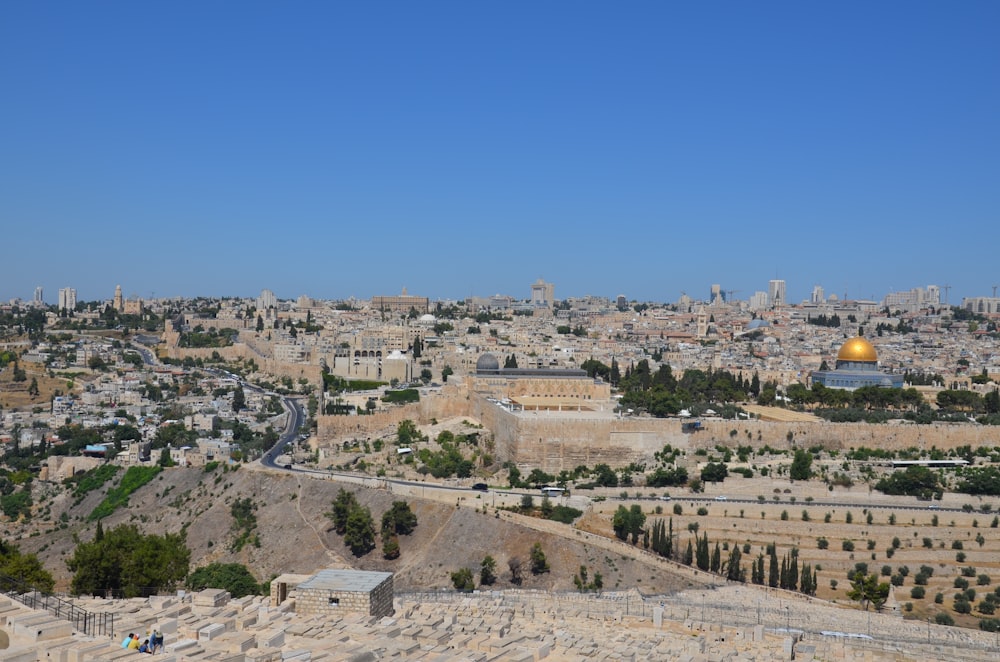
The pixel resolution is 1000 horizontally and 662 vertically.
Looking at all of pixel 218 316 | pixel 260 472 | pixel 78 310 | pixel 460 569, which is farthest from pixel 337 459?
pixel 78 310

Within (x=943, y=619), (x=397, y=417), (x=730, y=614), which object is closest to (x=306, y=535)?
(x=397, y=417)

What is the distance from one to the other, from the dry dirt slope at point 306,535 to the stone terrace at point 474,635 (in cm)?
528

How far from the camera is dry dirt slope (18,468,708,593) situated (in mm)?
24922

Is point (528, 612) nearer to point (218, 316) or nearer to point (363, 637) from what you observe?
point (363, 637)

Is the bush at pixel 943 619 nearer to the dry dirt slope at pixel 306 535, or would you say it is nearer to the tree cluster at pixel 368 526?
the dry dirt slope at pixel 306 535

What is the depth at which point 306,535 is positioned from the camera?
94.0ft

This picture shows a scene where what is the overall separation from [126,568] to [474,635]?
9.20 m

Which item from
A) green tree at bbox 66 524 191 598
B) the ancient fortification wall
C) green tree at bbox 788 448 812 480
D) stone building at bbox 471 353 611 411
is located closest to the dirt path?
green tree at bbox 66 524 191 598

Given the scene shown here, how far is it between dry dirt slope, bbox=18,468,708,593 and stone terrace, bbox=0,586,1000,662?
5282 millimetres

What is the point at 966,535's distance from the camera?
26.6m

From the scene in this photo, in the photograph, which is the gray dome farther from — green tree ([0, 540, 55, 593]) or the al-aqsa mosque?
green tree ([0, 540, 55, 593])

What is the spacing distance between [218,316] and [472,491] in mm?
63841

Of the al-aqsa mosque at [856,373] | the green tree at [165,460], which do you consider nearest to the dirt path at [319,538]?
the green tree at [165,460]

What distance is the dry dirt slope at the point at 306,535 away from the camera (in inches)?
981
